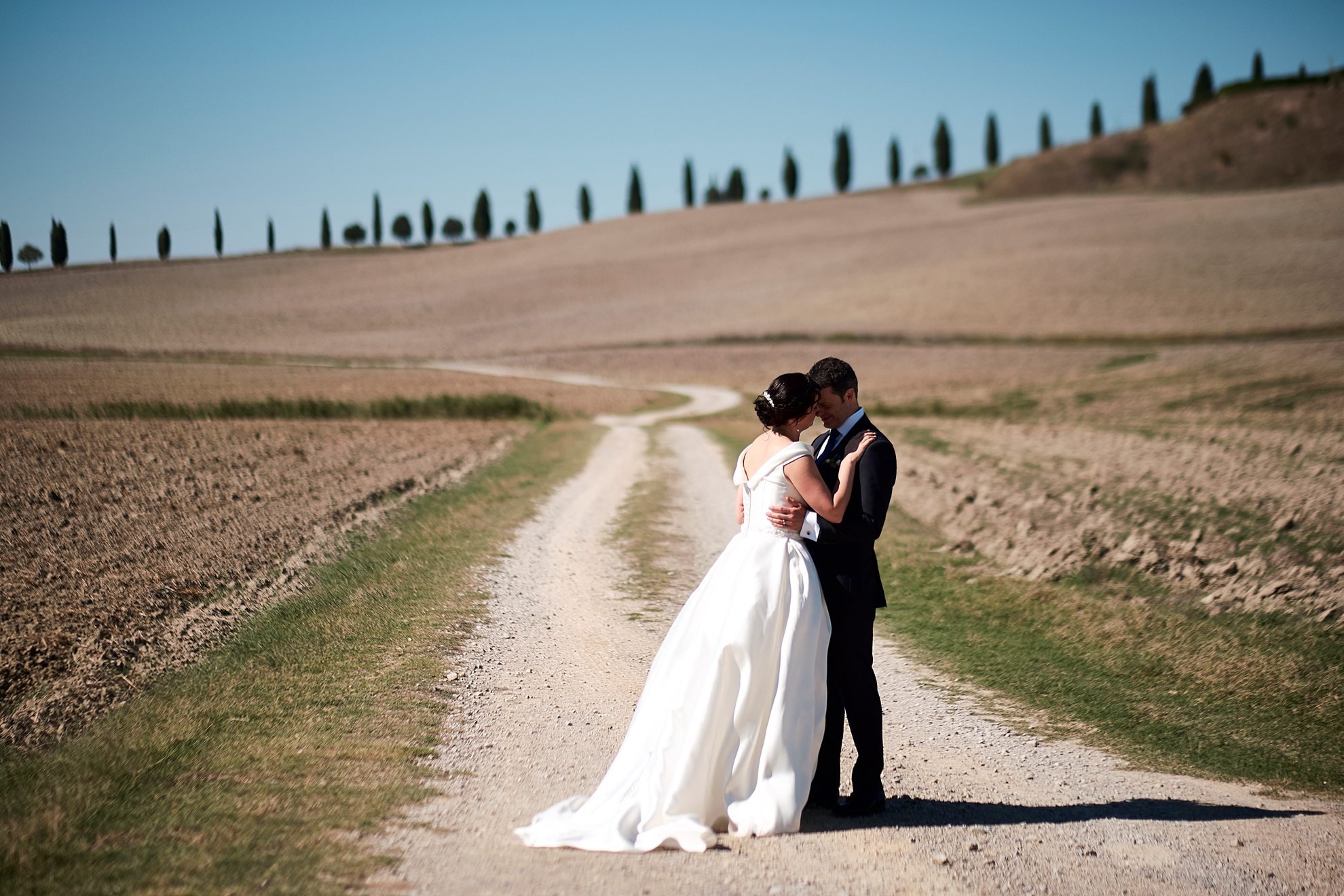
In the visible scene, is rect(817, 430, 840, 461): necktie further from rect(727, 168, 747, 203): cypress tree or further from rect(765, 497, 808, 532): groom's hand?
rect(727, 168, 747, 203): cypress tree

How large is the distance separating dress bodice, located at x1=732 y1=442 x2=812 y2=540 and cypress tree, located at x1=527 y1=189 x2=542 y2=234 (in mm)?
118391

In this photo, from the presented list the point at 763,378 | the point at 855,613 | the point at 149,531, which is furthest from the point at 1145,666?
the point at 763,378

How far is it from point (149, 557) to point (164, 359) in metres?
26.4

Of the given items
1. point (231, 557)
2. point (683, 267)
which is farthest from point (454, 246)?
point (231, 557)

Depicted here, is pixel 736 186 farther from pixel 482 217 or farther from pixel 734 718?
pixel 734 718

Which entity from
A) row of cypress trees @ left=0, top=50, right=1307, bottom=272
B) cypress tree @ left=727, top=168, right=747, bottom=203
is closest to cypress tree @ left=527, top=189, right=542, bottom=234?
row of cypress trees @ left=0, top=50, right=1307, bottom=272

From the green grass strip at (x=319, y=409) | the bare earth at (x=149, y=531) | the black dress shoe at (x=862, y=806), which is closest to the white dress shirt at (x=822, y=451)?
the black dress shoe at (x=862, y=806)

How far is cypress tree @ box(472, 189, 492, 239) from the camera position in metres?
111

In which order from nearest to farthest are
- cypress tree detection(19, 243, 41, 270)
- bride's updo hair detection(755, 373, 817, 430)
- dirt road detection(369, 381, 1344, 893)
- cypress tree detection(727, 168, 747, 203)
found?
dirt road detection(369, 381, 1344, 893) → bride's updo hair detection(755, 373, 817, 430) → cypress tree detection(19, 243, 41, 270) → cypress tree detection(727, 168, 747, 203)

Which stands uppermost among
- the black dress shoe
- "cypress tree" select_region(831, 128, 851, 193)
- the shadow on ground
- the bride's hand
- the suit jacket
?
"cypress tree" select_region(831, 128, 851, 193)

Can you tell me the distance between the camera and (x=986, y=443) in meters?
27.1

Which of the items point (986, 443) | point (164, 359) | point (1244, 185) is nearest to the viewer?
point (986, 443)

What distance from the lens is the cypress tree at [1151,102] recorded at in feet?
450

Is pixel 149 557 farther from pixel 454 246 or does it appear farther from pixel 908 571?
pixel 454 246
